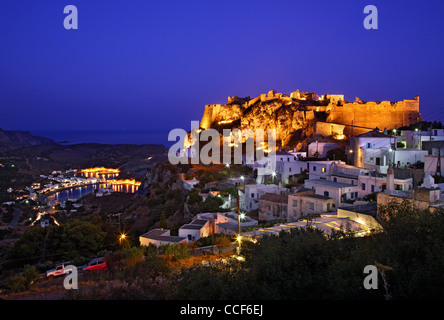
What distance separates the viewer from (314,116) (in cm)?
3828

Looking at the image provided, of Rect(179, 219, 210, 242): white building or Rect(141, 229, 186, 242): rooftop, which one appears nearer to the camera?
Rect(141, 229, 186, 242): rooftop

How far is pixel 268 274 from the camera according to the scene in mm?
6742

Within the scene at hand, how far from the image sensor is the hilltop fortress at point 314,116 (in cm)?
3516

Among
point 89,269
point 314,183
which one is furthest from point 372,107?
point 89,269

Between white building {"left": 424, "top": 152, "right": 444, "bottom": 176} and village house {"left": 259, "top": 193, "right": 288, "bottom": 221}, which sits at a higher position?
white building {"left": 424, "top": 152, "right": 444, "bottom": 176}

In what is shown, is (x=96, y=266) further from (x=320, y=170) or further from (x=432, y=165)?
(x=432, y=165)

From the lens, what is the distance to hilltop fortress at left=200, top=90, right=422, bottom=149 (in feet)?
115

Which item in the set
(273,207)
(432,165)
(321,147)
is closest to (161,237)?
(273,207)

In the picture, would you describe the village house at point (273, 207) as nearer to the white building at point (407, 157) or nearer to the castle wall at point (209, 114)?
the white building at point (407, 157)

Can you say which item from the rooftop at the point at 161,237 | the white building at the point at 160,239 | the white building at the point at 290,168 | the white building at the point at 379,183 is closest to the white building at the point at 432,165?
the white building at the point at 379,183

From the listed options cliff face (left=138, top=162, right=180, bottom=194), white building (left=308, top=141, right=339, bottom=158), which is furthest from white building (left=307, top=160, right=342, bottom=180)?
cliff face (left=138, top=162, right=180, bottom=194)

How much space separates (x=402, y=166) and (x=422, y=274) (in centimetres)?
Result: 1699

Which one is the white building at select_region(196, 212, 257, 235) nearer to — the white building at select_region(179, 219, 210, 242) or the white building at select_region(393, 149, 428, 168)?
the white building at select_region(179, 219, 210, 242)

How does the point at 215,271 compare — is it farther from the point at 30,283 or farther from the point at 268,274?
the point at 30,283
